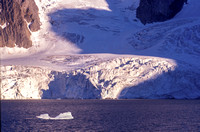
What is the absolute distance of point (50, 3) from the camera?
229 feet

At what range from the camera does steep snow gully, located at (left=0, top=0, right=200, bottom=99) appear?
42.8m

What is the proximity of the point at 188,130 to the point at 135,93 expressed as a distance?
2112 cm

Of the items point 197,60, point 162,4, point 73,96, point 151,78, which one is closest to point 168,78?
point 151,78

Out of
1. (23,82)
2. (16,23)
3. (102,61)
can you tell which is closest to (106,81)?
(102,61)

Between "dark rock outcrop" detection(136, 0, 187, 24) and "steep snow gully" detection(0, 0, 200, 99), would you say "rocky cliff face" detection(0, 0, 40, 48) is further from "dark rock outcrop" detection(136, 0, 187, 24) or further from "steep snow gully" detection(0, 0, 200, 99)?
"dark rock outcrop" detection(136, 0, 187, 24)

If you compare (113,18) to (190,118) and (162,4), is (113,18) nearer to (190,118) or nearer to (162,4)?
(162,4)

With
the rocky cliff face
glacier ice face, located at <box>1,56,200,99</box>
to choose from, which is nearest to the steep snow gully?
glacier ice face, located at <box>1,56,200,99</box>

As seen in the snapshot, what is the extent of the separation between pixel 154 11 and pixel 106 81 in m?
33.0

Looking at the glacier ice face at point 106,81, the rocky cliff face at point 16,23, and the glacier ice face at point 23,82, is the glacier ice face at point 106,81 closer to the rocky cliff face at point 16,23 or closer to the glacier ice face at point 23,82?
the glacier ice face at point 23,82

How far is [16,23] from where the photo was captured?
62000 millimetres

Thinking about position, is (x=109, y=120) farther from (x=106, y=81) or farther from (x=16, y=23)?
(x=16, y=23)

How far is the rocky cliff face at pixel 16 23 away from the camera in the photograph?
200 feet

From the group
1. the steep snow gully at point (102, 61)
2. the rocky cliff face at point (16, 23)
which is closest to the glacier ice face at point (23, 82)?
the steep snow gully at point (102, 61)

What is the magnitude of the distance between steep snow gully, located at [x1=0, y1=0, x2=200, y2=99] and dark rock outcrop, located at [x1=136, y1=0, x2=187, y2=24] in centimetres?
424
